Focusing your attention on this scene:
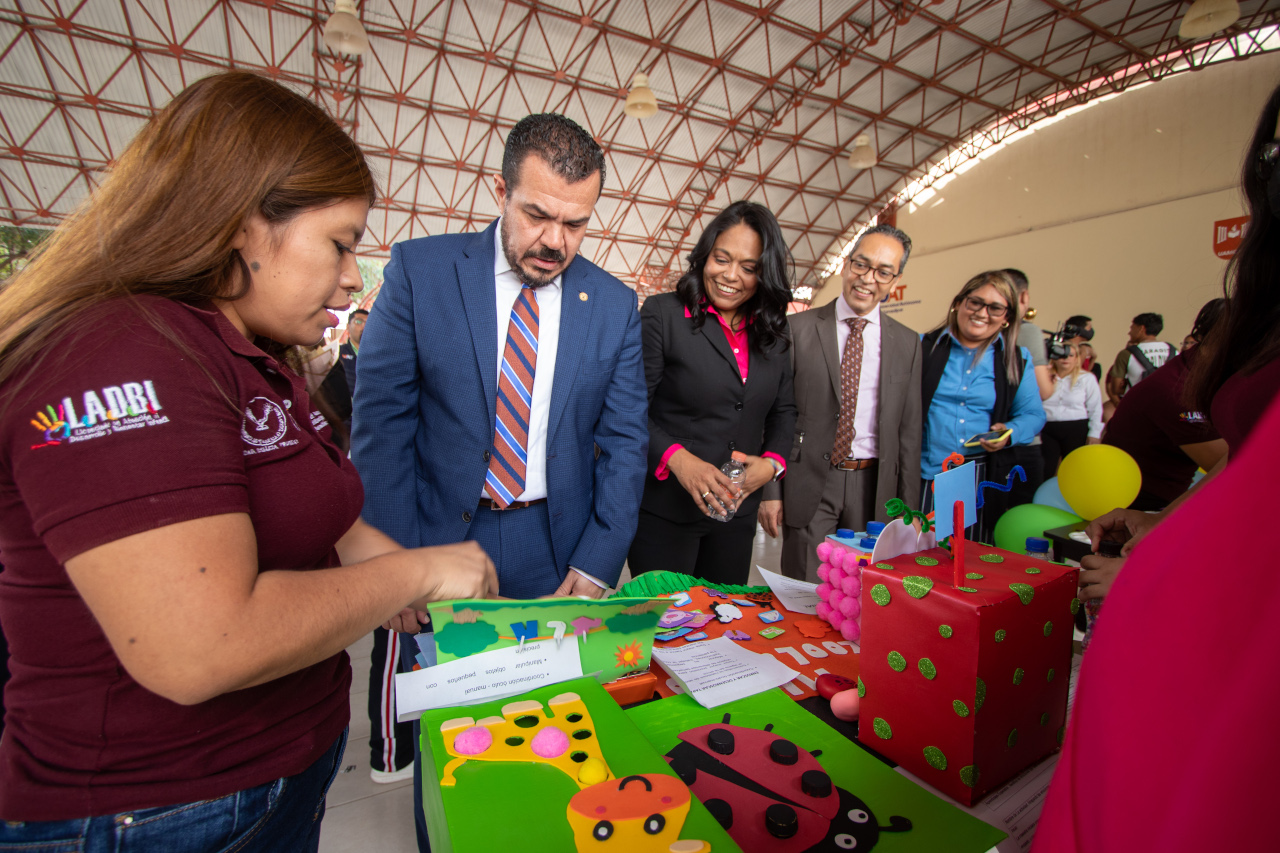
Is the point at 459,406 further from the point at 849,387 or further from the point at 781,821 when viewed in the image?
the point at 849,387

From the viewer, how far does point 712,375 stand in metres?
1.96

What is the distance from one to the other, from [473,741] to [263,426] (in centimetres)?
46

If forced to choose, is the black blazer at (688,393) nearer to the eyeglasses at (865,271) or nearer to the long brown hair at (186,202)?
the eyeglasses at (865,271)

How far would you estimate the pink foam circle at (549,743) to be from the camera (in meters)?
0.75

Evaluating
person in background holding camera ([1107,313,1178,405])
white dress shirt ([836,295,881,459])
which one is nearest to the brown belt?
white dress shirt ([836,295,881,459])

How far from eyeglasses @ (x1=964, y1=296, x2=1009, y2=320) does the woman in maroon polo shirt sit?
2.61m

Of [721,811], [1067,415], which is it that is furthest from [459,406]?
[1067,415]

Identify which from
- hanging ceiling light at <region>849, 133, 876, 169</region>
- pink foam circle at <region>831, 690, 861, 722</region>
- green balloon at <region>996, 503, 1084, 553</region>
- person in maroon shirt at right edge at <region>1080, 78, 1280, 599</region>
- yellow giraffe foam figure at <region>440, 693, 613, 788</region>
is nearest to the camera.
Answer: yellow giraffe foam figure at <region>440, 693, 613, 788</region>

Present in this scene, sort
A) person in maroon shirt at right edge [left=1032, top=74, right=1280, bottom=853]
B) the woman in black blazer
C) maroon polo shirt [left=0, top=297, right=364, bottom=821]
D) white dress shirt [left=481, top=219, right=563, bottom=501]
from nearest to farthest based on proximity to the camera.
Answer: person in maroon shirt at right edge [left=1032, top=74, right=1280, bottom=853]
maroon polo shirt [left=0, top=297, right=364, bottom=821]
white dress shirt [left=481, top=219, right=563, bottom=501]
the woman in black blazer

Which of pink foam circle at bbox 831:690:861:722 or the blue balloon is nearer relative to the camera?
pink foam circle at bbox 831:690:861:722

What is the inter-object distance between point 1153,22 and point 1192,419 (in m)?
12.9

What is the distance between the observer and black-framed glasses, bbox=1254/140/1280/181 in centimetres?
75

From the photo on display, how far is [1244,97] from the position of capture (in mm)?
9031

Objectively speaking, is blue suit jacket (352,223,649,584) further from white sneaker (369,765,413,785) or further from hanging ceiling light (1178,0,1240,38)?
hanging ceiling light (1178,0,1240,38)
